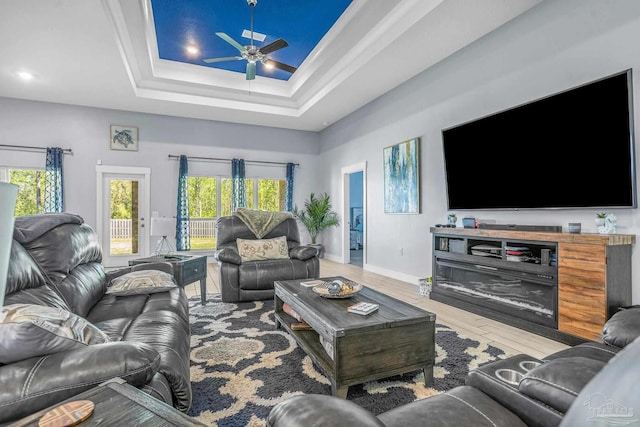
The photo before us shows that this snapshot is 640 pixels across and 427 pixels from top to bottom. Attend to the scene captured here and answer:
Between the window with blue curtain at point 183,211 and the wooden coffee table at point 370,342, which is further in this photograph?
the window with blue curtain at point 183,211

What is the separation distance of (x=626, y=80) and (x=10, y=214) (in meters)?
3.60

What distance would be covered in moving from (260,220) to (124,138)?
3.91 metres

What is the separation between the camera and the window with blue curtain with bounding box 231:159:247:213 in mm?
7086

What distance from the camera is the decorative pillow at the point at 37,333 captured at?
0.97 metres

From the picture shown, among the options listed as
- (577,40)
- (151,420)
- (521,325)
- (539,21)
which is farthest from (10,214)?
(539,21)

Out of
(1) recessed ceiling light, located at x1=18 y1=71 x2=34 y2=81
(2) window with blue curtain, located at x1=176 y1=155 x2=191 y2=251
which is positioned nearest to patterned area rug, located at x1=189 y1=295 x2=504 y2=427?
(2) window with blue curtain, located at x1=176 y1=155 x2=191 y2=251

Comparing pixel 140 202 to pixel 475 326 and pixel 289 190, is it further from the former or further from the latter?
pixel 475 326

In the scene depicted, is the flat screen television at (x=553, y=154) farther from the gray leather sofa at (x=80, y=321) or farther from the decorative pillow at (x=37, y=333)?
the decorative pillow at (x=37, y=333)

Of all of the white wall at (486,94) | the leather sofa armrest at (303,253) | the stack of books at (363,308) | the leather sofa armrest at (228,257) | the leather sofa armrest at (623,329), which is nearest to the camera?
the leather sofa armrest at (623,329)

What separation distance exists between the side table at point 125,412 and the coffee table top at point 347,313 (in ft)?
3.41

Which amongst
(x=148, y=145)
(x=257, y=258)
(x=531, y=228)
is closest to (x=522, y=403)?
(x=531, y=228)

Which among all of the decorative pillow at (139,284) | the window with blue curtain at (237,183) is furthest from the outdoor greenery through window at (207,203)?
the decorative pillow at (139,284)

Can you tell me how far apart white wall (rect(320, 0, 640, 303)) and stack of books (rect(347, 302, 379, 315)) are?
86.5 inches

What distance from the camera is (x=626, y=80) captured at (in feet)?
8.11
